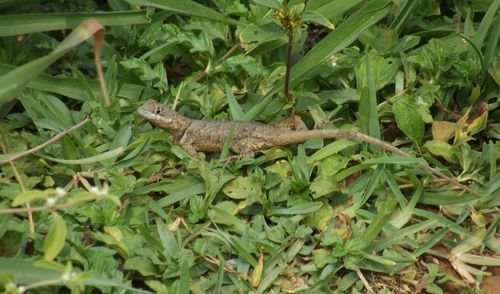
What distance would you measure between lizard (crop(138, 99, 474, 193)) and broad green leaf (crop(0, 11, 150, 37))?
0.63m

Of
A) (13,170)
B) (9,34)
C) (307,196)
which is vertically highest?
(9,34)

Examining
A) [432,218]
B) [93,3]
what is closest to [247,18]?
[93,3]

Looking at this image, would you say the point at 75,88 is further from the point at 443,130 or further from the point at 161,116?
the point at 443,130

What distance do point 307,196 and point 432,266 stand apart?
31.3 inches

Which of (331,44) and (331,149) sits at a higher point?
(331,44)

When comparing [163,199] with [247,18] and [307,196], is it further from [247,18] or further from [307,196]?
[247,18]

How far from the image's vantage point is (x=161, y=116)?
484cm

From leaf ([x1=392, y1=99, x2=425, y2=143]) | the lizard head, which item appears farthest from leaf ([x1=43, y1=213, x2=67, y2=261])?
leaf ([x1=392, y1=99, x2=425, y2=143])

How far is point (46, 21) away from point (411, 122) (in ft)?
7.81

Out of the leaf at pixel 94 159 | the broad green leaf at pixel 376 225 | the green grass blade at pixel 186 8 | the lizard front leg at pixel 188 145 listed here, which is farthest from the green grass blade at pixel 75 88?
the broad green leaf at pixel 376 225

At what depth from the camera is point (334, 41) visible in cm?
495

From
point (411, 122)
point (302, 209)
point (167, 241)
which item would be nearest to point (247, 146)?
point (302, 209)

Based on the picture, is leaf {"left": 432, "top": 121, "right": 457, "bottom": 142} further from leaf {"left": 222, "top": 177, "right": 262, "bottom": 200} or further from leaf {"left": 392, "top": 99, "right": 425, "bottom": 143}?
leaf {"left": 222, "top": 177, "right": 262, "bottom": 200}

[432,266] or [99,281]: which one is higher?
[99,281]
